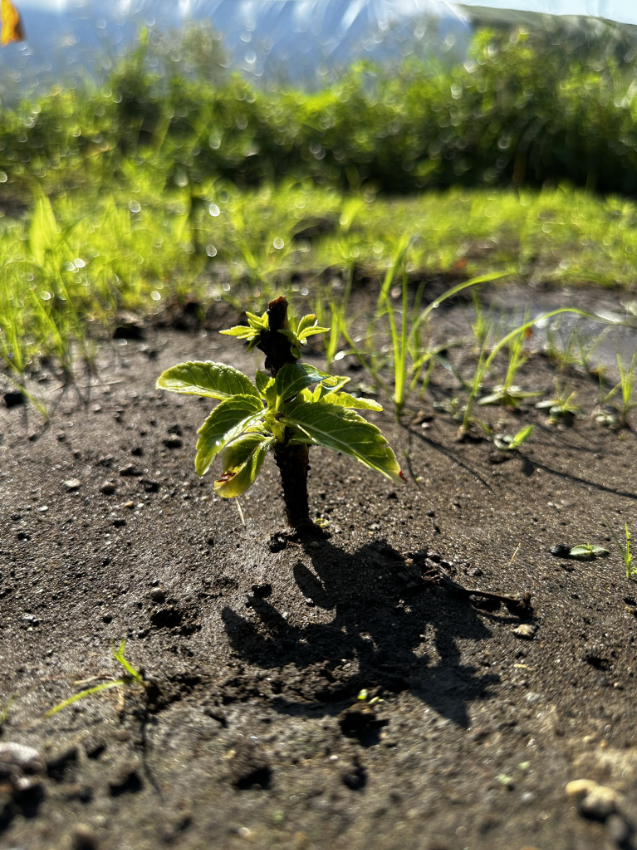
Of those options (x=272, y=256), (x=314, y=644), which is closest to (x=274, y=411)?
(x=314, y=644)

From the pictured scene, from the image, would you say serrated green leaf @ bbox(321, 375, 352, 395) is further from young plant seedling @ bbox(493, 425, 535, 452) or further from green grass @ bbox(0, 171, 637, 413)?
young plant seedling @ bbox(493, 425, 535, 452)

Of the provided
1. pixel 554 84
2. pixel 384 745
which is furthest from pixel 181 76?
pixel 384 745

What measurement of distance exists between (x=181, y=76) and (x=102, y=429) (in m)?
5.13

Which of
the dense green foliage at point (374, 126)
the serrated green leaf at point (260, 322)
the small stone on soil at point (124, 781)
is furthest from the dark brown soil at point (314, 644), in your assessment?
the dense green foliage at point (374, 126)

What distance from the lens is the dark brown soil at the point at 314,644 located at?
2.94 ft

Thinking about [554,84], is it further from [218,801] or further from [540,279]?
[218,801]

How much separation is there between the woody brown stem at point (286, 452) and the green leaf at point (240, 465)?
81 mm

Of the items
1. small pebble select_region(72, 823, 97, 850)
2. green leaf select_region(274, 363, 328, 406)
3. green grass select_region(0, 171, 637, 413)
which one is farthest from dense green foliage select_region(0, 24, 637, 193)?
small pebble select_region(72, 823, 97, 850)

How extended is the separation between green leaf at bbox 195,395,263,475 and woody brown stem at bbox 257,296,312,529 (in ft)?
0.32

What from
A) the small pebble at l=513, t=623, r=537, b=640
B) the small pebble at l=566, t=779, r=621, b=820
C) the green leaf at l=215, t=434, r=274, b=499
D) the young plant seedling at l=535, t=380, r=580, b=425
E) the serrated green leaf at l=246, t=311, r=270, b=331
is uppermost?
the serrated green leaf at l=246, t=311, r=270, b=331

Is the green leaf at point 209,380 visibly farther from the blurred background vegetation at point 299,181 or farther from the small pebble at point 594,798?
the small pebble at point 594,798

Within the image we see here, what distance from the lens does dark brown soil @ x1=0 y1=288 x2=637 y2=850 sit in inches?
35.3

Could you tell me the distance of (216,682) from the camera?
1168mm

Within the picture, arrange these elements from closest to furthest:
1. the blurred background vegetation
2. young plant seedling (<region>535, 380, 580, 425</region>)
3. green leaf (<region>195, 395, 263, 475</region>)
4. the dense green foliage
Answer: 1. green leaf (<region>195, 395, 263, 475</region>)
2. young plant seedling (<region>535, 380, 580, 425</region>)
3. the blurred background vegetation
4. the dense green foliage
